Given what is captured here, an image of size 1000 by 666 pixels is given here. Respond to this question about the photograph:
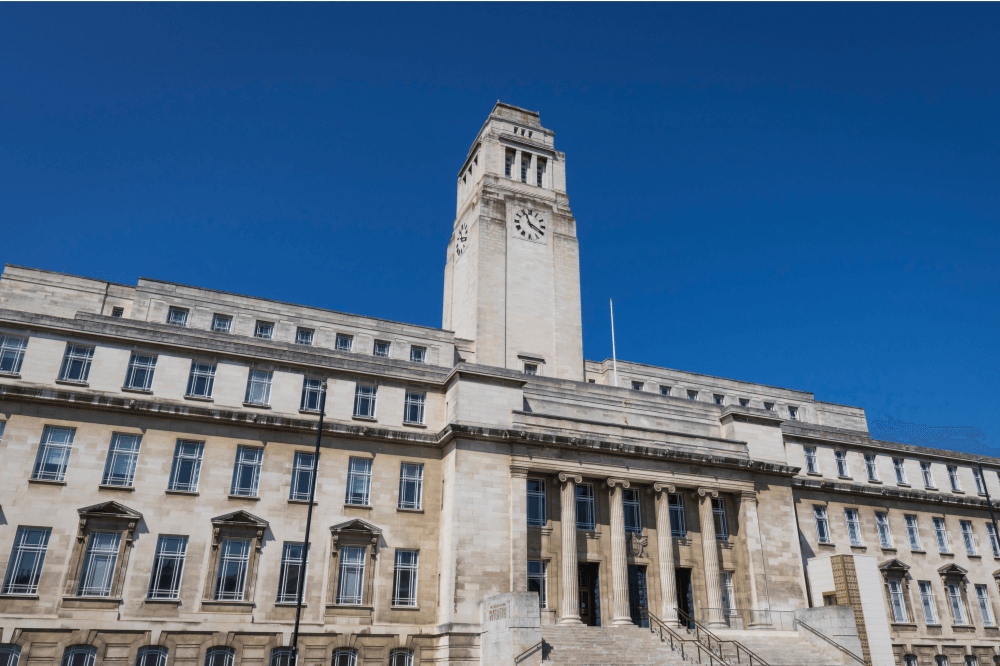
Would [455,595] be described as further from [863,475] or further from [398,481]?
[863,475]

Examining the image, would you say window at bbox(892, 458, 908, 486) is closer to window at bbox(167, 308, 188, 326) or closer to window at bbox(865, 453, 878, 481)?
window at bbox(865, 453, 878, 481)

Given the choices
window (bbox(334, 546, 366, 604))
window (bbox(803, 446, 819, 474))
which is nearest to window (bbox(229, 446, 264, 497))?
window (bbox(334, 546, 366, 604))

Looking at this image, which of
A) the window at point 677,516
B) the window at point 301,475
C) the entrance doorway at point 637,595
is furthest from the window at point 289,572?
the window at point 677,516

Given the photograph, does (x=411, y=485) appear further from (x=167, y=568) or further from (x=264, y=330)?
(x=264, y=330)

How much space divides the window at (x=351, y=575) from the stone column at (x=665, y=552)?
1550 centimetres

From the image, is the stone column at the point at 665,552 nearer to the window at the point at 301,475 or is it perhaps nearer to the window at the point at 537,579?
the window at the point at 537,579

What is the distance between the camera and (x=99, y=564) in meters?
32.8

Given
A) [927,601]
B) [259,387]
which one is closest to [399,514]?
[259,387]

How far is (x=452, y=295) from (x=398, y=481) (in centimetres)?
2530

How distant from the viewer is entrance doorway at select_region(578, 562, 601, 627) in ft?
126

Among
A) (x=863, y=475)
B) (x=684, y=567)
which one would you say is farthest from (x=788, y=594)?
(x=863, y=475)

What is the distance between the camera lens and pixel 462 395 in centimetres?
3953

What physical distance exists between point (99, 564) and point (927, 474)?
52.7 meters

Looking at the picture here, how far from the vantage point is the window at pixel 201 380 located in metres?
37.3
